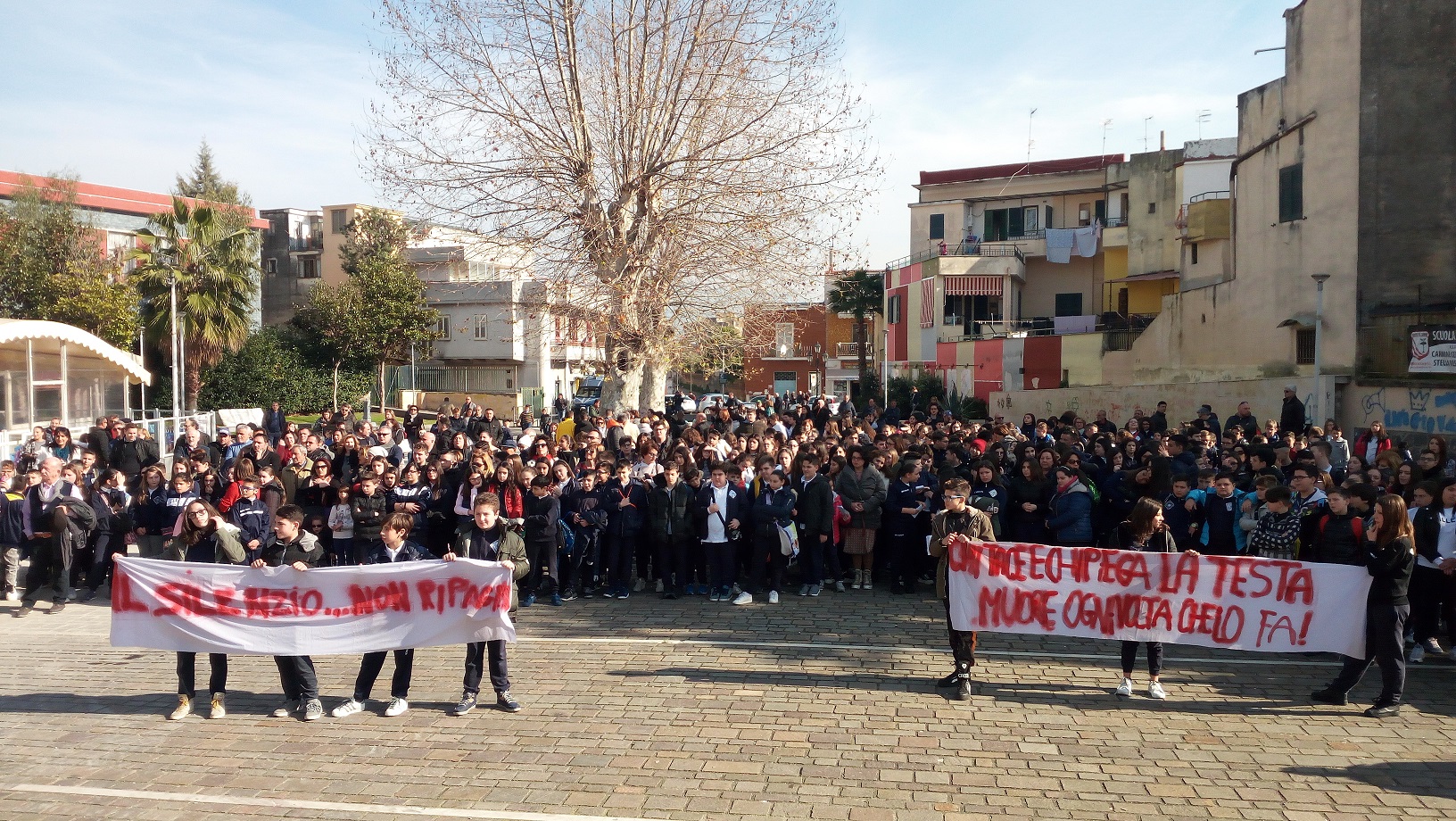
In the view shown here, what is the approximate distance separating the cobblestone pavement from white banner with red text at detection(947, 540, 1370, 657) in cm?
50

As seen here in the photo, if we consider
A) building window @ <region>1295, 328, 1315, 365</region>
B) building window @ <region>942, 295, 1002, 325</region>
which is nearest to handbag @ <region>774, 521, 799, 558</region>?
building window @ <region>1295, 328, 1315, 365</region>

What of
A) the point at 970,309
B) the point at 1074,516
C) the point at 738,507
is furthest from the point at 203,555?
the point at 970,309

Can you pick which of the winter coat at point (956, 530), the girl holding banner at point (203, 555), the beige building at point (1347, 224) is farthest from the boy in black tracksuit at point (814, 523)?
the beige building at point (1347, 224)

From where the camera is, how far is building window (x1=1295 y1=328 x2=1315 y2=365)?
2369 cm

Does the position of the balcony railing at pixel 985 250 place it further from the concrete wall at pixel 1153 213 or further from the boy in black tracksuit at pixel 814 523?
the boy in black tracksuit at pixel 814 523

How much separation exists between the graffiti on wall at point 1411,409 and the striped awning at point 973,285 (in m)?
25.7

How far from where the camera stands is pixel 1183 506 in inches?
412

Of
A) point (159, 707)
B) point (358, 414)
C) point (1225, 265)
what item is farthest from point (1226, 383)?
point (358, 414)

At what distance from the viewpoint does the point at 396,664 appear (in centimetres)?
809

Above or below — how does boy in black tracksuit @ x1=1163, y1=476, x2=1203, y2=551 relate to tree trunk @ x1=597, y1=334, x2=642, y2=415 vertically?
below

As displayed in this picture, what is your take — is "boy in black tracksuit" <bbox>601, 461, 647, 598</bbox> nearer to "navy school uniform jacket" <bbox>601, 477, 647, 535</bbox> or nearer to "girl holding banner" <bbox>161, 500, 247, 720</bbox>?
"navy school uniform jacket" <bbox>601, 477, 647, 535</bbox>

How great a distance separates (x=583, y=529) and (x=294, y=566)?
4.25m

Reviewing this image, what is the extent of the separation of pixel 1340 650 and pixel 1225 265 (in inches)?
1152

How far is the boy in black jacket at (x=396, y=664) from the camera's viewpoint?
791cm
